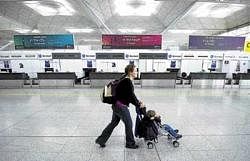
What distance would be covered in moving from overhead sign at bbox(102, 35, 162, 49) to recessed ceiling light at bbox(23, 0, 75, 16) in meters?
4.71

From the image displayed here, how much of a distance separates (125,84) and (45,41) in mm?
10386

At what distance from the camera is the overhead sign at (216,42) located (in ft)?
37.7

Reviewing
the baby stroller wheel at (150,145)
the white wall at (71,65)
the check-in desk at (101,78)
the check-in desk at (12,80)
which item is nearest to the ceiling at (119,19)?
the white wall at (71,65)

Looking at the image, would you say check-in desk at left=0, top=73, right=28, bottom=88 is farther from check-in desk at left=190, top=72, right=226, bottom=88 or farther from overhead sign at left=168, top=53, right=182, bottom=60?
check-in desk at left=190, top=72, right=226, bottom=88

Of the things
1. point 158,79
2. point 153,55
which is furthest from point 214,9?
point 158,79

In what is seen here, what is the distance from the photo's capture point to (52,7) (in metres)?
14.6

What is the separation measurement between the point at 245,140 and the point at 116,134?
104 inches

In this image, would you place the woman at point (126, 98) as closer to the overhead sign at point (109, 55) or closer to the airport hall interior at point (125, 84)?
the airport hall interior at point (125, 84)

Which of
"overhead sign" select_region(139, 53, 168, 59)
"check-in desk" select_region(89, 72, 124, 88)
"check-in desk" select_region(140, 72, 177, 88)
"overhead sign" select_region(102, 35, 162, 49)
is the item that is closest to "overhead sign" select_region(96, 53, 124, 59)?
"overhead sign" select_region(139, 53, 168, 59)

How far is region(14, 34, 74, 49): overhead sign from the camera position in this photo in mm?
11273

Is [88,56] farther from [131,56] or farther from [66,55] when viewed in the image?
[131,56]

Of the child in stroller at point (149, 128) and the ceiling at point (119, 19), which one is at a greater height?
the ceiling at point (119, 19)

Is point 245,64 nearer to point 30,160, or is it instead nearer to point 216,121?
point 216,121

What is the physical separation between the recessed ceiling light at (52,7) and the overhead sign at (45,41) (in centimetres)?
329
